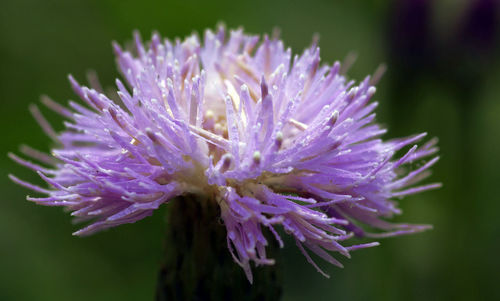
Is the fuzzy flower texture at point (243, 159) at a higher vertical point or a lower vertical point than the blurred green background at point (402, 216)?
lower

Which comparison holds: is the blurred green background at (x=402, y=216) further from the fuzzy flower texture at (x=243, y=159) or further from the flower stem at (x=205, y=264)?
the fuzzy flower texture at (x=243, y=159)

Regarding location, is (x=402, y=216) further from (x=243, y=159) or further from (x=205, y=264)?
(x=243, y=159)

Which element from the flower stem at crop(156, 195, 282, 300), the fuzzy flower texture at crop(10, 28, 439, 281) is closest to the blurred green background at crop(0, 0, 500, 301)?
the flower stem at crop(156, 195, 282, 300)

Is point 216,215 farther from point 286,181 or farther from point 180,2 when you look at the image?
point 180,2

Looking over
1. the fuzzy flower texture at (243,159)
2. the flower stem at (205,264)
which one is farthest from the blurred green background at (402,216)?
the fuzzy flower texture at (243,159)

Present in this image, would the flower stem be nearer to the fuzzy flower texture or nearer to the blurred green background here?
the fuzzy flower texture

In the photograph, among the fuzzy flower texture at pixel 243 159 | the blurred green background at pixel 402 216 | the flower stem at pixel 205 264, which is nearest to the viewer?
the fuzzy flower texture at pixel 243 159

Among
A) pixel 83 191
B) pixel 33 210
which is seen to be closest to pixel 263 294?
pixel 83 191
